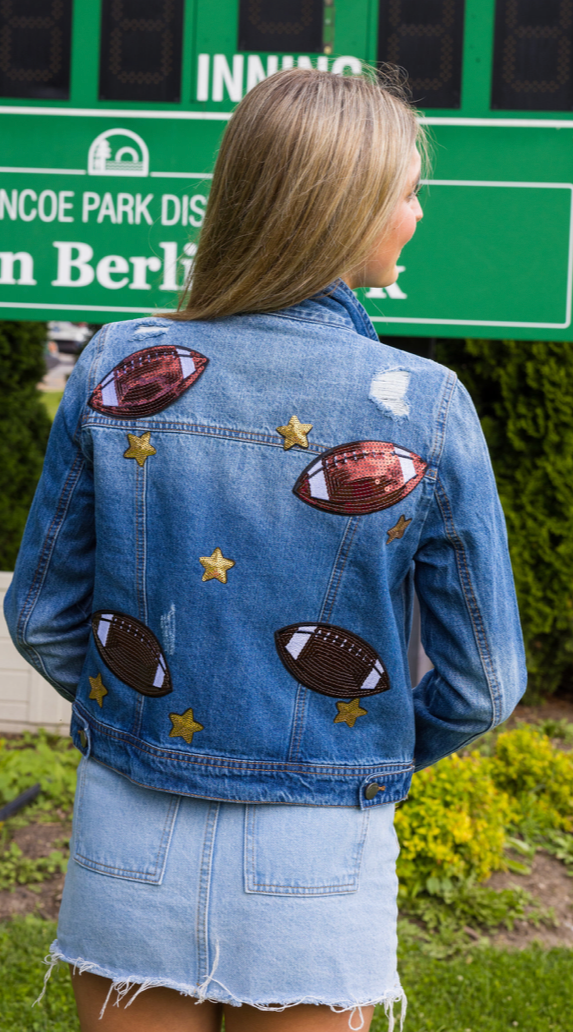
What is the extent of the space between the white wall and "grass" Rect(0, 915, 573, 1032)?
1.56 meters

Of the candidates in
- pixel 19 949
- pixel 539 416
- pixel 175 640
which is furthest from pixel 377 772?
pixel 539 416

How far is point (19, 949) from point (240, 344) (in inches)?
95.3

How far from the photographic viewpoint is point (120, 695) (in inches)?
47.3

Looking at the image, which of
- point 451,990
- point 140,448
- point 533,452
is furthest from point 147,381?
point 533,452

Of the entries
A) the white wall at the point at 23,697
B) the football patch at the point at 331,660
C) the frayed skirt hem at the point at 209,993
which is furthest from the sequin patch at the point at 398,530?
the white wall at the point at 23,697

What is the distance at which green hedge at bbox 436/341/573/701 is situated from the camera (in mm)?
4789

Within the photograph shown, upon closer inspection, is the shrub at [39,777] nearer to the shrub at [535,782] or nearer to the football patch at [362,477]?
the shrub at [535,782]

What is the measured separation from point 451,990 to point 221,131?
318 cm

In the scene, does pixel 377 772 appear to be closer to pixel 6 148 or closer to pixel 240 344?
pixel 240 344

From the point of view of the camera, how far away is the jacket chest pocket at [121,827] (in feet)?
3.66

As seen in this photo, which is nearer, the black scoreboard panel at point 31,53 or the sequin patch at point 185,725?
the sequin patch at point 185,725

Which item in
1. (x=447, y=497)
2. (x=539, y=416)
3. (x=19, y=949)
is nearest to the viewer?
(x=447, y=497)

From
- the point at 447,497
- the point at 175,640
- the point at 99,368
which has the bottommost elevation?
the point at 175,640

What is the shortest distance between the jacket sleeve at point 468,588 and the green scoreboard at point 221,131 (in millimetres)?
2747
